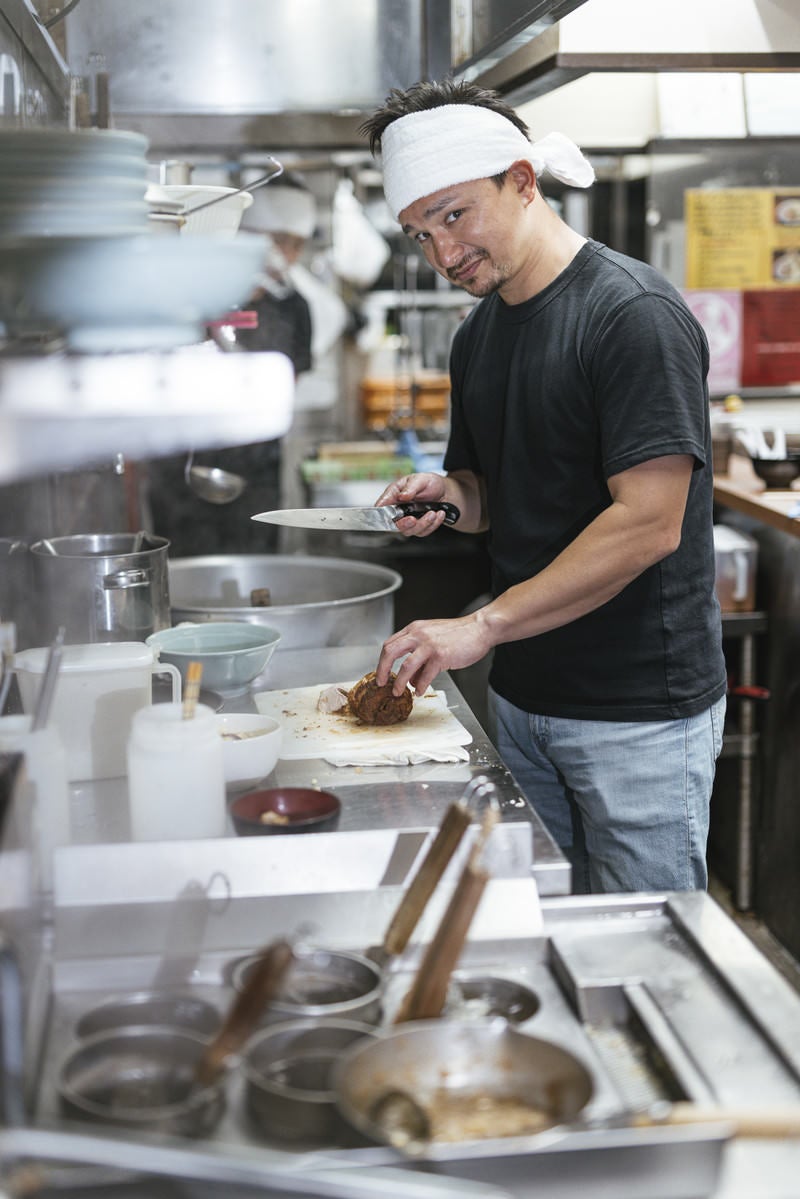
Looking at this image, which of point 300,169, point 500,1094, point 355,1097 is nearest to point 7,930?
point 355,1097

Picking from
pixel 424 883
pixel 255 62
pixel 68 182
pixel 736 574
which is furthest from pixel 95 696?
pixel 736 574

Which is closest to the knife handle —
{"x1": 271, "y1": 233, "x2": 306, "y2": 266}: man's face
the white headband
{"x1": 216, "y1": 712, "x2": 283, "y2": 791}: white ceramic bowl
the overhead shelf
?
the white headband

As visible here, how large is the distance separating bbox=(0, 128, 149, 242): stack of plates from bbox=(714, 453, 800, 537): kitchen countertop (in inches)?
104

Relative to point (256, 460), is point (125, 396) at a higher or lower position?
higher

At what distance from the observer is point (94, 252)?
1.50m

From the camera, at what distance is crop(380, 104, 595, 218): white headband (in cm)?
229

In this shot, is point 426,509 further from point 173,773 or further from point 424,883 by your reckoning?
point 424,883

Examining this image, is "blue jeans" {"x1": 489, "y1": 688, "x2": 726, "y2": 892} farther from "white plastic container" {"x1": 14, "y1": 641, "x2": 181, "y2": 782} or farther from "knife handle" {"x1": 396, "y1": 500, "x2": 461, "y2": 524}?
"white plastic container" {"x1": 14, "y1": 641, "x2": 181, "y2": 782}

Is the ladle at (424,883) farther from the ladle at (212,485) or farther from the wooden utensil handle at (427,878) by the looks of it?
the ladle at (212,485)

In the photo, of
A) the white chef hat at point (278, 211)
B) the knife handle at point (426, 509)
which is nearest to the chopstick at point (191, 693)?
the knife handle at point (426, 509)

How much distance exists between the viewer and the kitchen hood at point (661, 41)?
8.71ft

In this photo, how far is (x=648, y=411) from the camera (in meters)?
2.17

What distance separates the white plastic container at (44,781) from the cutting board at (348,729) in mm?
541

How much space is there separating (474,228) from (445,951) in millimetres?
1500
